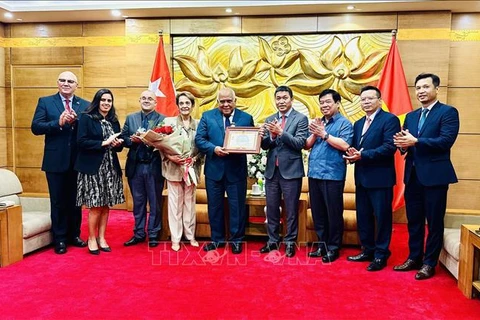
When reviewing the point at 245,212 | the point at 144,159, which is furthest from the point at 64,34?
the point at 245,212

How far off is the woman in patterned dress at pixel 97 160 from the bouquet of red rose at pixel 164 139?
27cm

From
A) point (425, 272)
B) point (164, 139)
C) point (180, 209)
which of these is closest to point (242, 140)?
point (164, 139)

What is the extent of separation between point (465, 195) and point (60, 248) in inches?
193

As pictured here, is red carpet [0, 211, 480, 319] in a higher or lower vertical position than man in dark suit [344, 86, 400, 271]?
lower

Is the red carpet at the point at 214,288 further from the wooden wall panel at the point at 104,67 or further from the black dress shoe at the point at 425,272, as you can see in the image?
the wooden wall panel at the point at 104,67

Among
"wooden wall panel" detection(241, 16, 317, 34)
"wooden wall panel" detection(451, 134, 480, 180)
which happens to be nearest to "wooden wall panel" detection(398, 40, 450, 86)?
"wooden wall panel" detection(451, 134, 480, 180)

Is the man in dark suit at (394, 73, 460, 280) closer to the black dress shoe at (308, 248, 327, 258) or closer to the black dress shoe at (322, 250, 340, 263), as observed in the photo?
the black dress shoe at (322, 250, 340, 263)

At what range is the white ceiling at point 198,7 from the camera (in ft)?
16.6

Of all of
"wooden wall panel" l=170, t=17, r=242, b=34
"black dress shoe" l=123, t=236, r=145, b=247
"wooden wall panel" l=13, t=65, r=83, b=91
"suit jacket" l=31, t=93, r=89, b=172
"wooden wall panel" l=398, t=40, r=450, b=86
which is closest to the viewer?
"suit jacket" l=31, t=93, r=89, b=172

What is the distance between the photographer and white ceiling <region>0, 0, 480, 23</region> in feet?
16.6

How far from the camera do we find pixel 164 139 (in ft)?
12.2

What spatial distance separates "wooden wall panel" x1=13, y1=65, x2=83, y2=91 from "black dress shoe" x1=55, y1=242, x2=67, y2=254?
2.94 m

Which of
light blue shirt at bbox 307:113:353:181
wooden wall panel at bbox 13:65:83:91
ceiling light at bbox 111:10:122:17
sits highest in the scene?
ceiling light at bbox 111:10:122:17

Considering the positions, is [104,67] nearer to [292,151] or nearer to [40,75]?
[40,75]
